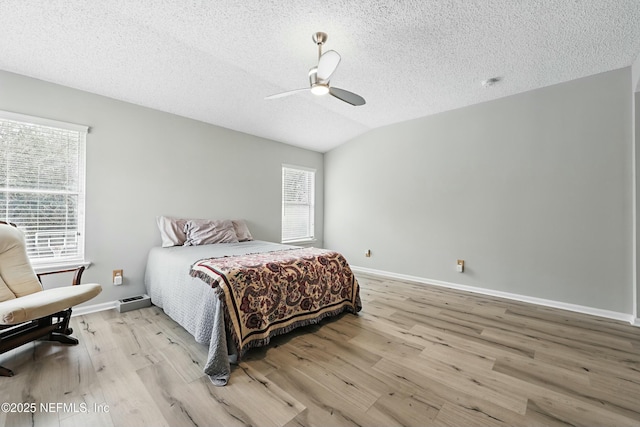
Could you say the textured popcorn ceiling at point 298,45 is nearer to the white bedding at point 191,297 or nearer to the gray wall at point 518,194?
the gray wall at point 518,194

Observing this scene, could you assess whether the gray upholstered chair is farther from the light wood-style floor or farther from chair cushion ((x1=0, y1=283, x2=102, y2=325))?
the light wood-style floor

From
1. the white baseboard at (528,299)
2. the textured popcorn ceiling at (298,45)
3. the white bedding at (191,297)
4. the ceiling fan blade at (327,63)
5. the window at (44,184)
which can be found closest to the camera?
the white bedding at (191,297)

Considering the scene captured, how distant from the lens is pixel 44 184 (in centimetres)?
274

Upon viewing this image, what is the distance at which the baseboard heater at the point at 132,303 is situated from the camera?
2.93 metres

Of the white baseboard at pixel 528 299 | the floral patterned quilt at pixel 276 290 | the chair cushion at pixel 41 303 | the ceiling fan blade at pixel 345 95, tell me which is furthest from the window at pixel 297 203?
the chair cushion at pixel 41 303

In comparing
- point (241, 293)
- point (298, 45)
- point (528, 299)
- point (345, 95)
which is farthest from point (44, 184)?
point (528, 299)

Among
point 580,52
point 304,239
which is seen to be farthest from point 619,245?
point 304,239

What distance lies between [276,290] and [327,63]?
1876mm

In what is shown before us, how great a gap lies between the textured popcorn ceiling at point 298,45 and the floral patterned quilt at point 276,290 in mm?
2045

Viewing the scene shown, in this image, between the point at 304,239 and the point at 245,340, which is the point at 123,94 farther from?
the point at 304,239

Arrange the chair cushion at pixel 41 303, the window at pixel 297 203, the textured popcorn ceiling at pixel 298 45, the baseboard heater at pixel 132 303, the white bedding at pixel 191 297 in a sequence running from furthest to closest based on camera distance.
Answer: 1. the window at pixel 297 203
2. the baseboard heater at pixel 132 303
3. the textured popcorn ceiling at pixel 298 45
4. the white bedding at pixel 191 297
5. the chair cushion at pixel 41 303

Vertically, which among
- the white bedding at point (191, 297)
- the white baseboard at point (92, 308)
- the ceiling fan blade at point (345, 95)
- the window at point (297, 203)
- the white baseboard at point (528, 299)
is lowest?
the white baseboard at point (92, 308)

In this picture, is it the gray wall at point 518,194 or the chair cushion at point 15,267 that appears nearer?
the chair cushion at point 15,267

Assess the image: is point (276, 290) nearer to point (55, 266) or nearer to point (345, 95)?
point (345, 95)
